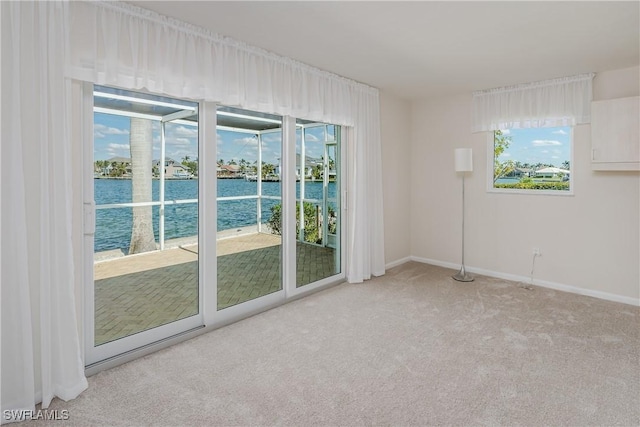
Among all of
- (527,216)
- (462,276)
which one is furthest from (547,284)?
(462,276)

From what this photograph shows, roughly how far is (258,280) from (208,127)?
1.61 meters

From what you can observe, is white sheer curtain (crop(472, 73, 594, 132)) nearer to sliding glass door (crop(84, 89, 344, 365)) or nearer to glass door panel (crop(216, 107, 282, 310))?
sliding glass door (crop(84, 89, 344, 365))

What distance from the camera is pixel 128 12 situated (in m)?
2.53

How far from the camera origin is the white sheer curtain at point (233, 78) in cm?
243

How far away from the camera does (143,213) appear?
295 centimetres

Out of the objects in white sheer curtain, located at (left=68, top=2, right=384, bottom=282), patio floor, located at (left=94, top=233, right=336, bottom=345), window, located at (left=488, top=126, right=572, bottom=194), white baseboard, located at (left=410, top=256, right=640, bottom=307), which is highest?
white sheer curtain, located at (left=68, top=2, right=384, bottom=282)

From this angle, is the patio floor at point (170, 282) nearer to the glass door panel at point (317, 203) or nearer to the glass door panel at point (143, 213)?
the glass door panel at point (143, 213)

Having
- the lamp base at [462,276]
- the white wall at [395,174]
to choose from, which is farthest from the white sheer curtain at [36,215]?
the lamp base at [462,276]

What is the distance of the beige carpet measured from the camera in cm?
213

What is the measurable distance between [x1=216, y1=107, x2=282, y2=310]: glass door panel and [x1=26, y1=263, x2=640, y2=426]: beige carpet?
403 mm

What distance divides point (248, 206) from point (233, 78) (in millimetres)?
1196

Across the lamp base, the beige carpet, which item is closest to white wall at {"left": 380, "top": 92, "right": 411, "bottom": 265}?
the lamp base

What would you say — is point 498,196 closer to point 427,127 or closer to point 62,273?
point 427,127

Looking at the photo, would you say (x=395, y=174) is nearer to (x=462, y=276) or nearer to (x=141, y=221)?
(x=462, y=276)
